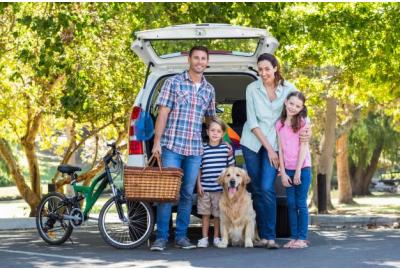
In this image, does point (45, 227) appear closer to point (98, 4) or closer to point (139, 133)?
point (139, 133)

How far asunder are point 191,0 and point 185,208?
263 inches

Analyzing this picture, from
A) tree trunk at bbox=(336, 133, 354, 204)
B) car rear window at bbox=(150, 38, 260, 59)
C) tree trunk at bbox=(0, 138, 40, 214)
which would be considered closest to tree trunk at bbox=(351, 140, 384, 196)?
tree trunk at bbox=(336, 133, 354, 204)

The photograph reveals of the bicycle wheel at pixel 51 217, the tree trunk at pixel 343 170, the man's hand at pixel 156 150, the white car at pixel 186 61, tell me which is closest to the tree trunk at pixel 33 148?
the white car at pixel 186 61

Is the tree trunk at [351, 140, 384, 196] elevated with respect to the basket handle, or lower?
elevated

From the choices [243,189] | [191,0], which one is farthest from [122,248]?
[191,0]

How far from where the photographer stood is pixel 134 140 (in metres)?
10.3

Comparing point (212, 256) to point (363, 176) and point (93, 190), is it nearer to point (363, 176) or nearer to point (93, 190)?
point (93, 190)

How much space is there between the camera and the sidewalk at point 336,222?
15.7 m

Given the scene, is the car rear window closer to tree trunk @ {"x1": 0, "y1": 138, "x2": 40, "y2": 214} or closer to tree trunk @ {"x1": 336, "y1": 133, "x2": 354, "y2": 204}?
tree trunk @ {"x1": 0, "y1": 138, "x2": 40, "y2": 214}

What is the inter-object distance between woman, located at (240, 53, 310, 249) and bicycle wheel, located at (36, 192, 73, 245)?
244 centimetres

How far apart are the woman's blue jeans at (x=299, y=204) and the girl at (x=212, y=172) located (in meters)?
0.75

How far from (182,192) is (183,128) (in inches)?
28.1

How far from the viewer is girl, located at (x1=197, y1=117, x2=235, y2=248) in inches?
396

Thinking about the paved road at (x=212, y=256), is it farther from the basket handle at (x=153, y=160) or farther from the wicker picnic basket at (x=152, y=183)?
the basket handle at (x=153, y=160)
